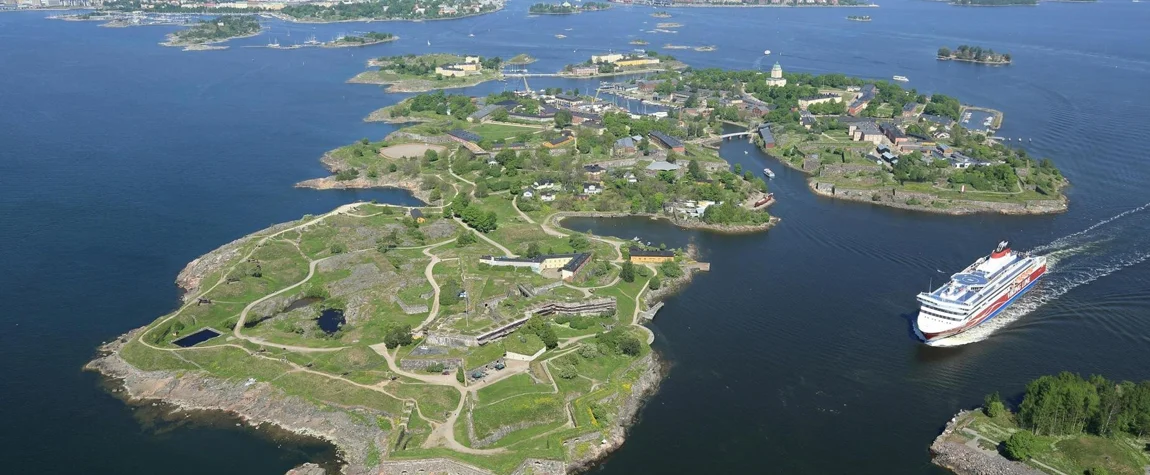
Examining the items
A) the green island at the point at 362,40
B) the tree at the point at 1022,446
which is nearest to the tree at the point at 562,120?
the tree at the point at 1022,446

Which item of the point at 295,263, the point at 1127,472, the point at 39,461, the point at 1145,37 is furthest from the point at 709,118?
the point at 1145,37

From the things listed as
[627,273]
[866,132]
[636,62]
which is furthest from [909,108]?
[627,273]

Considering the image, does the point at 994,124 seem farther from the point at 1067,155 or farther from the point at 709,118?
the point at 709,118

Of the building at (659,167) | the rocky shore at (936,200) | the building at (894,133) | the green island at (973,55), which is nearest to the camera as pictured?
the rocky shore at (936,200)

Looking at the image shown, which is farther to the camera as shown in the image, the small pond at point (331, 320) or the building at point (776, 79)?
the building at point (776, 79)

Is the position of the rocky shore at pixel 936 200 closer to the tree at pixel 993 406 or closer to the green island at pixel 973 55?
the tree at pixel 993 406

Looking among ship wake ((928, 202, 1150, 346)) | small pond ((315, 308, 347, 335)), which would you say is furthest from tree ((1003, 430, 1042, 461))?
small pond ((315, 308, 347, 335))

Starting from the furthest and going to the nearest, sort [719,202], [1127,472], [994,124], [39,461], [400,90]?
[400,90], [994,124], [719,202], [39,461], [1127,472]

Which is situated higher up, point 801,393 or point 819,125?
point 819,125
